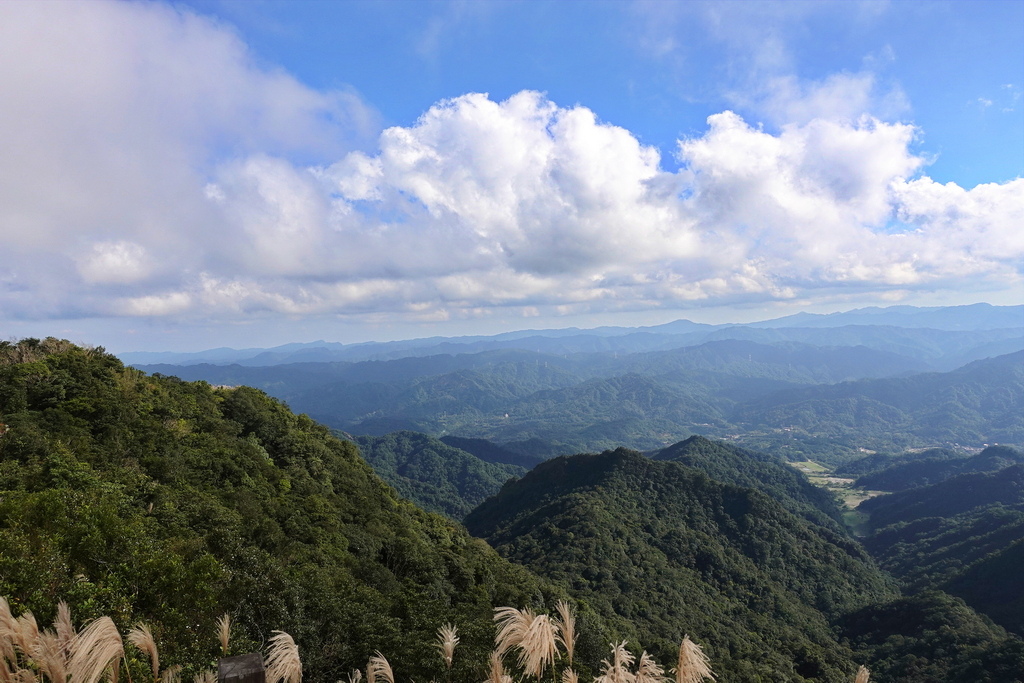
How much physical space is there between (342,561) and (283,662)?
28.0 meters

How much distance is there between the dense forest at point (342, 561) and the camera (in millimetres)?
14102

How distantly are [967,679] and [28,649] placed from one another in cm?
9595

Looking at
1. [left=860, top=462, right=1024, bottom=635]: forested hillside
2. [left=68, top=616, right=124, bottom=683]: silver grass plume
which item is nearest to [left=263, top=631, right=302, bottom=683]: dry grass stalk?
[left=68, top=616, right=124, bottom=683]: silver grass plume

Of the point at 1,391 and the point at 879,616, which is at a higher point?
the point at 1,391

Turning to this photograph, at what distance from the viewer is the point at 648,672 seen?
22.0ft

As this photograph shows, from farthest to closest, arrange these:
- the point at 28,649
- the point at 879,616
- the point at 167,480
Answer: the point at 879,616
the point at 167,480
the point at 28,649

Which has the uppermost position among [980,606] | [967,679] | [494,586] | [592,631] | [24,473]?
[24,473]

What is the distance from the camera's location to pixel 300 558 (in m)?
26.8

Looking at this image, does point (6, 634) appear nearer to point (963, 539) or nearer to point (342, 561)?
point (342, 561)

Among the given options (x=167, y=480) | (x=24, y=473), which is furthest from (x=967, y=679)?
(x=24, y=473)

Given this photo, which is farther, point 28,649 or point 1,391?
point 1,391

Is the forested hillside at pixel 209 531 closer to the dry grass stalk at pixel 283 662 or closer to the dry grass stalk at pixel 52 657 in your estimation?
the dry grass stalk at pixel 52 657

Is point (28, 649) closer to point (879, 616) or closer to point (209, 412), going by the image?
point (209, 412)

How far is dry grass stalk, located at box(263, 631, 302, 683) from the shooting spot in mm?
5969
